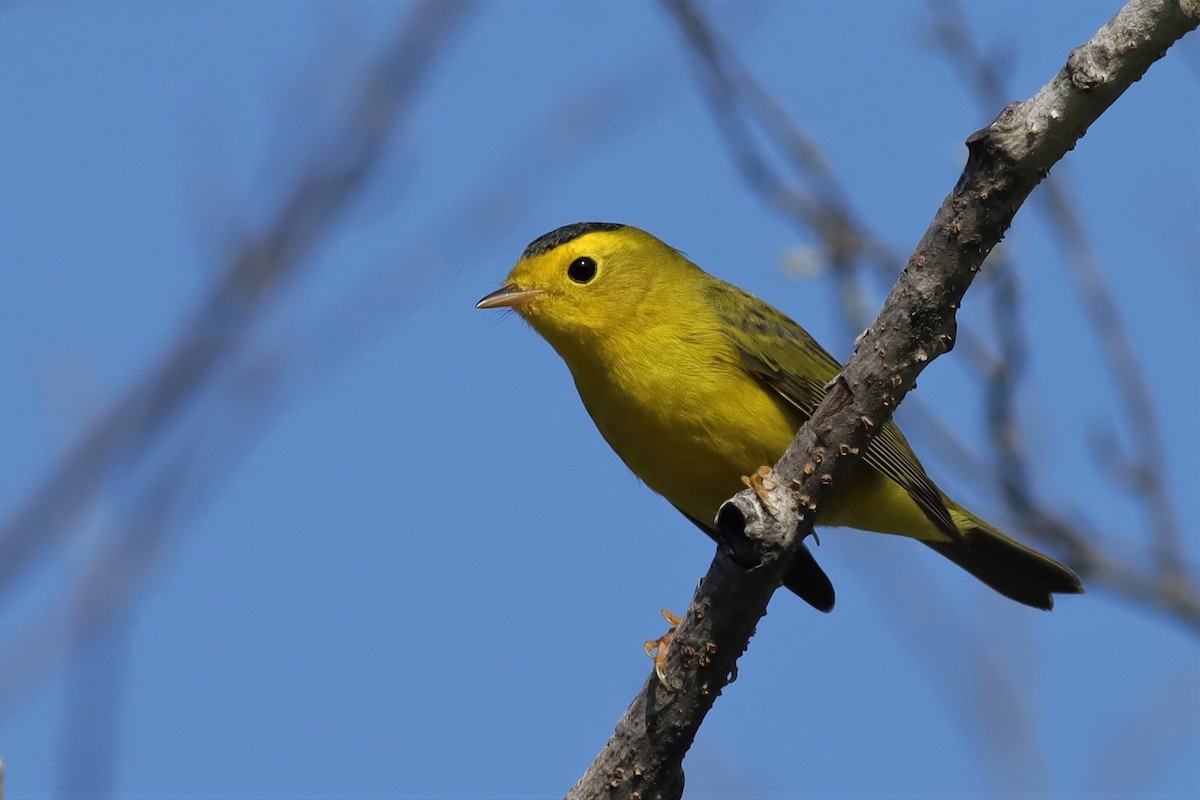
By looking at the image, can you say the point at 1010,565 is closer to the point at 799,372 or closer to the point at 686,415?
the point at 799,372

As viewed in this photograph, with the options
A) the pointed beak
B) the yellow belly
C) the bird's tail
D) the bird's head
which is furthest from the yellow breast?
the bird's tail

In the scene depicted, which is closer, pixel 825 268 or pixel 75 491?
pixel 75 491

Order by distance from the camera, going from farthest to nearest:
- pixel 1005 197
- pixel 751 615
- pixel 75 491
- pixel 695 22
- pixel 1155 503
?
pixel 1155 503, pixel 695 22, pixel 751 615, pixel 75 491, pixel 1005 197

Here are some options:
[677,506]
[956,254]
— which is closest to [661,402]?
[677,506]

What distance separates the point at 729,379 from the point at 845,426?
214 centimetres

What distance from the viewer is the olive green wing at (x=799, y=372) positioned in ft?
19.8

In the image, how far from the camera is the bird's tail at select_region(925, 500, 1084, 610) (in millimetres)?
7020

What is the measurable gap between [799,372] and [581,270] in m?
1.22

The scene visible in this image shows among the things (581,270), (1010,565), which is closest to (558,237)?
(581,270)

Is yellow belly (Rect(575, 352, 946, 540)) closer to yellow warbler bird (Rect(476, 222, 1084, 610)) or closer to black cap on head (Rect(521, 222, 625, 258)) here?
yellow warbler bird (Rect(476, 222, 1084, 610))

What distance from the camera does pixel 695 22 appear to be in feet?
16.6

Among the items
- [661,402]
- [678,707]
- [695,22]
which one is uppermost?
[695,22]

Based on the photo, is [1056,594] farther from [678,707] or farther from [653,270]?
[678,707]

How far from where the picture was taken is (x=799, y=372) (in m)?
6.21
